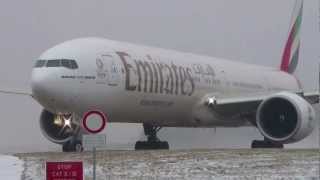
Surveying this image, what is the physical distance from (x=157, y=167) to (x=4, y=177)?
3.20 metres

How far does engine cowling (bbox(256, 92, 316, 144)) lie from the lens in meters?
26.6

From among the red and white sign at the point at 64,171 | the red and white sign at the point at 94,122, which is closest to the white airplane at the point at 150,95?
→ the red and white sign at the point at 94,122

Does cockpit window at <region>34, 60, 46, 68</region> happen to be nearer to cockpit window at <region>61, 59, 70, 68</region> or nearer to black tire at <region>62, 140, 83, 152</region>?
cockpit window at <region>61, 59, 70, 68</region>

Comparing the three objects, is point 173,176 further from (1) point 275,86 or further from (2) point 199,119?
(1) point 275,86

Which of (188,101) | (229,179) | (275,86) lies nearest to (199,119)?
(188,101)

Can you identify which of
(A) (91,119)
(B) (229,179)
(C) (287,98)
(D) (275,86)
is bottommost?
(B) (229,179)

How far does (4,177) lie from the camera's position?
17.2m

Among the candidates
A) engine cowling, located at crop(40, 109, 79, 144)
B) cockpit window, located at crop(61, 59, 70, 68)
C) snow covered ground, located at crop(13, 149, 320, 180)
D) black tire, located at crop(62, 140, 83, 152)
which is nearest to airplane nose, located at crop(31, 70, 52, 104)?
cockpit window, located at crop(61, 59, 70, 68)

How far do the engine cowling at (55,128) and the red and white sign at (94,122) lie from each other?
1503 cm

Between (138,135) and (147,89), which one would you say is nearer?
(147,89)

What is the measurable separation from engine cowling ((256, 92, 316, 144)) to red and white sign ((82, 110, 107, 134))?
1334cm

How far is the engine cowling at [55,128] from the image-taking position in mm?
29406

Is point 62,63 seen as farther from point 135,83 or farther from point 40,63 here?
point 135,83

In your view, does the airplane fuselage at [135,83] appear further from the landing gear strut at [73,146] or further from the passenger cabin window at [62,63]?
the landing gear strut at [73,146]
